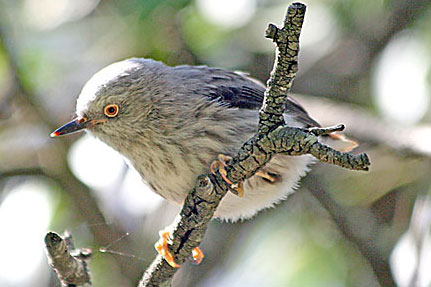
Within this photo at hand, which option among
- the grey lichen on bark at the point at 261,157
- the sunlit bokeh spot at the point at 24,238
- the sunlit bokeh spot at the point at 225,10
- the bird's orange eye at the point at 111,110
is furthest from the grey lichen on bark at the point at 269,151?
the sunlit bokeh spot at the point at 225,10

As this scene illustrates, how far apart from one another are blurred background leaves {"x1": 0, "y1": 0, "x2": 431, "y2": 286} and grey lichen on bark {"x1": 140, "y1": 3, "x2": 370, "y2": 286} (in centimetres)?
190

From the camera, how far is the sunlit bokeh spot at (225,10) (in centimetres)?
550

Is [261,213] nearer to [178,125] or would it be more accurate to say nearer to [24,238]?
[24,238]

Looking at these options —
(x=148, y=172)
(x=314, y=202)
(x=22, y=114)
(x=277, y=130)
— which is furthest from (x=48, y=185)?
(x=277, y=130)

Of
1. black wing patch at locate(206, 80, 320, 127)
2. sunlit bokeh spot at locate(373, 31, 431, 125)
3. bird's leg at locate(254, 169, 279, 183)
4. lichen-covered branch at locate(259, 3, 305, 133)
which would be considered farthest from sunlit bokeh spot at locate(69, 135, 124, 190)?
lichen-covered branch at locate(259, 3, 305, 133)

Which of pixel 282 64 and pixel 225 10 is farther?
pixel 225 10

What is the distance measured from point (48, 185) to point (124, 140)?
1.97 metres

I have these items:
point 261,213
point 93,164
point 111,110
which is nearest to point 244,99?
point 111,110

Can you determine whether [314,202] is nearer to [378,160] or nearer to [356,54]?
[378,160]

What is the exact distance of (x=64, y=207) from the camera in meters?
5.78

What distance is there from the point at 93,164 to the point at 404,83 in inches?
107

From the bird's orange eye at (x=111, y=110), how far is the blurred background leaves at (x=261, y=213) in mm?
1426

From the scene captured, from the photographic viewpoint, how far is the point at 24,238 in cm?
554

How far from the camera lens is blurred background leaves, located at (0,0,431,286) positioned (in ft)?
17.8
